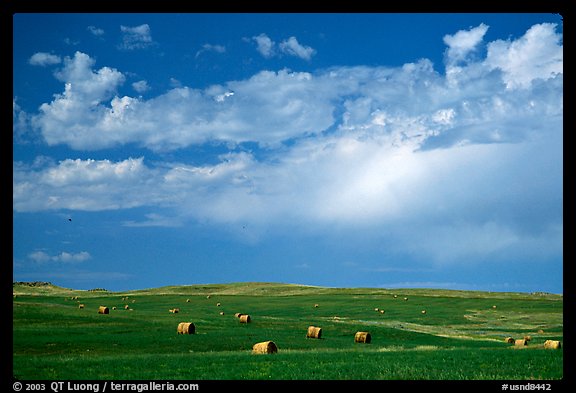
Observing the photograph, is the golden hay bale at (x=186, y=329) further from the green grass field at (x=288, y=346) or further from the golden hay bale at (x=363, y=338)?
the golden hay bale at (x=363, y=338)

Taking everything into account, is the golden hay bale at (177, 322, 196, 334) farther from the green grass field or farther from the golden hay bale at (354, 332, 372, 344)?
the golden hay bale at (354, 332, 372, 344)

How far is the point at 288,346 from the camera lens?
44.2 meters

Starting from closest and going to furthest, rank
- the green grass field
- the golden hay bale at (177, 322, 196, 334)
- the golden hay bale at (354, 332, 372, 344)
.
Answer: the green grass field < the golden hay bale at (177, 322, 196, 334) < the golden hay bale at (354, 332, 372, 344)

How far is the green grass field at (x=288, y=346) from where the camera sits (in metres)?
25.0

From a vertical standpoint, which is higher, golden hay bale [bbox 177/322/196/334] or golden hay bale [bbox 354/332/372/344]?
golden hay bale [bbox 177/322/196/334]

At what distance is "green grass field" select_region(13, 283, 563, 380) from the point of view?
25.0 meters

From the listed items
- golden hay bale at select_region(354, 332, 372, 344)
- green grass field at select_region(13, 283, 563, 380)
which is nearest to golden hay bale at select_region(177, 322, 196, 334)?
green grass field at select_region(13, 283, 563, 380)

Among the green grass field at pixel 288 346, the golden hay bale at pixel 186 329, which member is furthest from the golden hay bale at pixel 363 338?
the golden hay bale at pixel 186 329

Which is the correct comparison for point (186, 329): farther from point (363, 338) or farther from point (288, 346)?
point (363, 338)

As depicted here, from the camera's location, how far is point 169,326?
184ft
